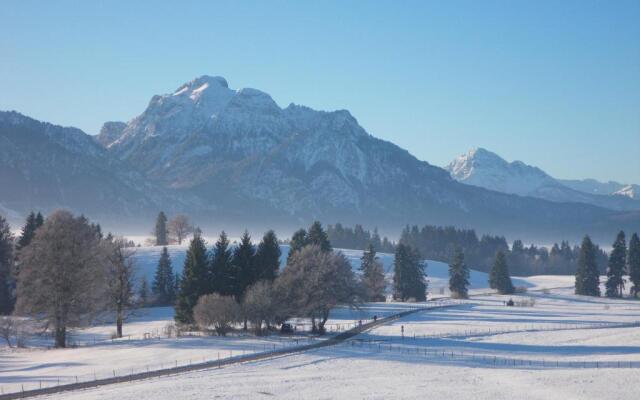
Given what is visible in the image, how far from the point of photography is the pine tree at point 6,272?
8475 cm

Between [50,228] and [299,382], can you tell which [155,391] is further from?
[50,228]

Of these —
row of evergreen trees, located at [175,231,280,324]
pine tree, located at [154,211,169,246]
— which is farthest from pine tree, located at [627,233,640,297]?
pine tree, located at [154,211,169,246]

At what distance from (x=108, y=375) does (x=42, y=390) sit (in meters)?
5.69

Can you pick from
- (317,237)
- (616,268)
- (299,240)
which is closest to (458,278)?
(616,268)

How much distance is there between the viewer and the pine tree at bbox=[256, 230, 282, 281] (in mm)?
78625

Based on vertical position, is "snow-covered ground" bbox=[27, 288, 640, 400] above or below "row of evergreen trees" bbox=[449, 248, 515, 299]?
below

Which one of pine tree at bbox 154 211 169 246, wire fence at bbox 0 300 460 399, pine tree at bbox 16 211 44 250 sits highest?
pine tree at bbox 154 211 169 246

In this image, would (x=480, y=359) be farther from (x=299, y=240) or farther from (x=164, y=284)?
(x=164, y=284)

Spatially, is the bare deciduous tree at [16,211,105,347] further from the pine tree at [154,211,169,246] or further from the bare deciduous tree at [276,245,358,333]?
the pine tree at [154,211,169,246]

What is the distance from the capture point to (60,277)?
64.6 metres

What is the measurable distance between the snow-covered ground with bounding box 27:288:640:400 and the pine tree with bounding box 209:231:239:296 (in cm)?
1494

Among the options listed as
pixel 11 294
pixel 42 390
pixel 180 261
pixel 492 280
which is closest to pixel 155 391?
pixel 42 390

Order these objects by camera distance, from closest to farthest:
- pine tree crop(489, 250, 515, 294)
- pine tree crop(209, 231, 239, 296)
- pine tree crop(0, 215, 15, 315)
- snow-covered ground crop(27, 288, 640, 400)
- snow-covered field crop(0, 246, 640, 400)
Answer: snow-covered ground crop(27, 288, 640, 400)
snow-covered field crop(0, 246, 640, 400)
pine tree crop(209, 231, 239, 296)
pine tree crop(0, 215, 15, 315)
pine tree crop(489, 250, 515, 294)

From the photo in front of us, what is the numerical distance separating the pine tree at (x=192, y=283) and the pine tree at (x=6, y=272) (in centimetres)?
2496
